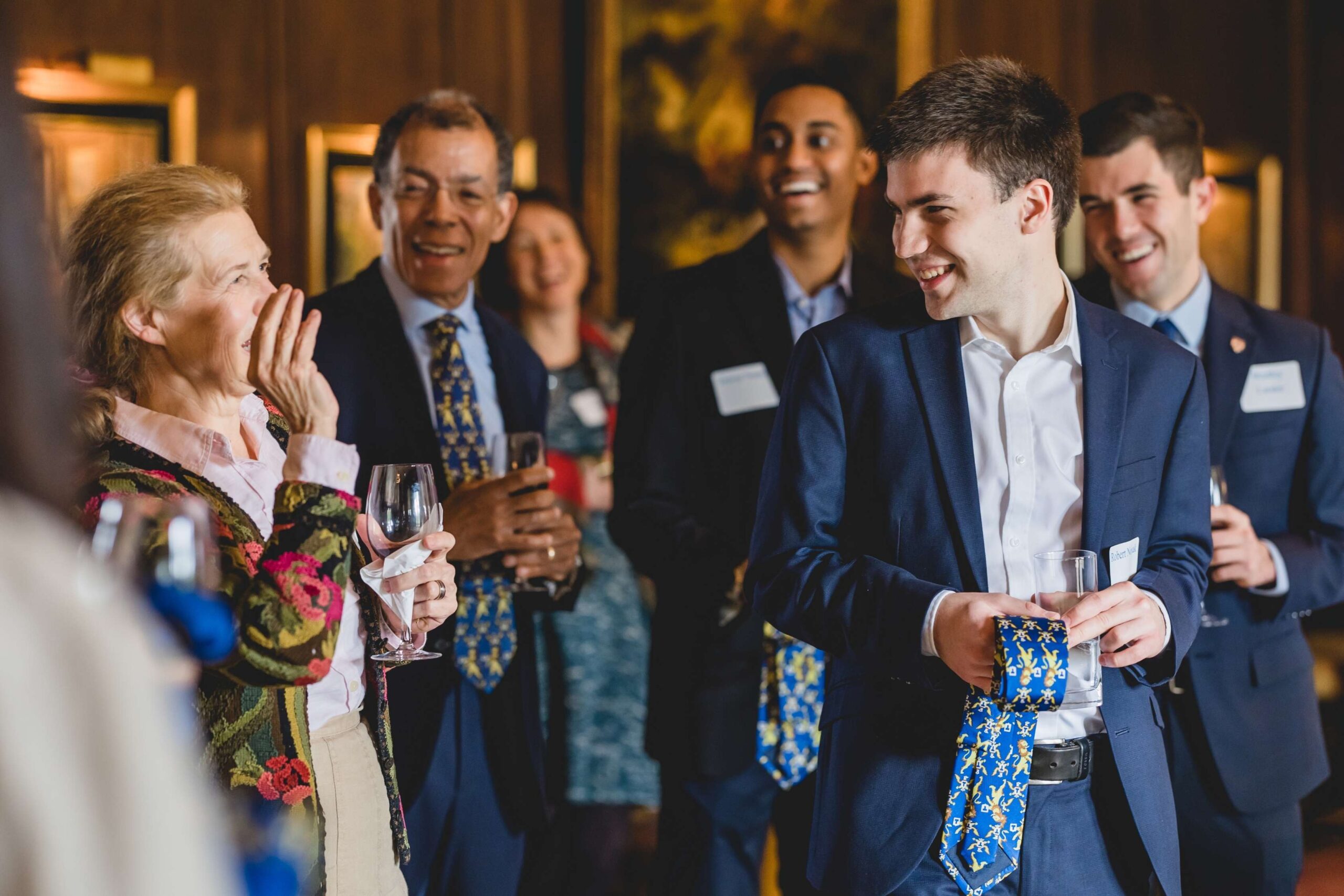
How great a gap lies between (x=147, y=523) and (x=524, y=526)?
1.44 meters

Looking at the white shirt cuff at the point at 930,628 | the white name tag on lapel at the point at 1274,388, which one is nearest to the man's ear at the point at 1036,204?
the white shirt cuff at the point at 930,628

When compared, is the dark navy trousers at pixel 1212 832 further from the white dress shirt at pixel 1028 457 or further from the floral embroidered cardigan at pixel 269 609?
the floral embroidered cardigan at pixel 269 609

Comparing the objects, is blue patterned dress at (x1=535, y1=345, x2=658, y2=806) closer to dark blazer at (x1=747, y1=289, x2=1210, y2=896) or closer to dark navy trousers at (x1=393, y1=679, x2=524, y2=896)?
dark navy trousers at (x1=393, y1=679, x2=524, y2=896)

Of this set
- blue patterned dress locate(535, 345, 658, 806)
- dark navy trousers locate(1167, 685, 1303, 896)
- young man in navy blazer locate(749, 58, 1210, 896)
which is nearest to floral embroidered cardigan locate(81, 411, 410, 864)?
young man in navy blazer locate(749, 58, 1210, 896)

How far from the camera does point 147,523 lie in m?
1.27

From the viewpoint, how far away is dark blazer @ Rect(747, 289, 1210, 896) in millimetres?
2027

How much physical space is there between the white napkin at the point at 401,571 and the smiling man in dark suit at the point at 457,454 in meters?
0.55

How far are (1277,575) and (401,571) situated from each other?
1.84 metres

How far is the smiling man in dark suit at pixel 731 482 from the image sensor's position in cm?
294

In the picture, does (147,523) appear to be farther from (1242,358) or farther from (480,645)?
(1242,358)

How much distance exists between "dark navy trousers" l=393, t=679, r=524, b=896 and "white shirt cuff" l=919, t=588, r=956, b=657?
1197mm

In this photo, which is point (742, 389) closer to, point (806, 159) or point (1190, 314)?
point (806, 159)

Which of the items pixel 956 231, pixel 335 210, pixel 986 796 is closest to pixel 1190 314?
pixel 956 231

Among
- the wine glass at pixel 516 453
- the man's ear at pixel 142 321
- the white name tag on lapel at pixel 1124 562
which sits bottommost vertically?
the white name tag on lapel at pixel 1124 562
